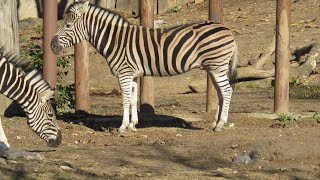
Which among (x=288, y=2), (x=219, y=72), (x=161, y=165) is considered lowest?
(x=161, y=165)

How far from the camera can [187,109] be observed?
15.1 metres

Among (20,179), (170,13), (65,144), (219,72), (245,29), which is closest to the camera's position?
(20,179)

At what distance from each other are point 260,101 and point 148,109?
7.91 ft

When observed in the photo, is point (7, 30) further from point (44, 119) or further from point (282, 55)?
point (282, 55)


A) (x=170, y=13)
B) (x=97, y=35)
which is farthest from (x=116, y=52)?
(x=170, y=13)

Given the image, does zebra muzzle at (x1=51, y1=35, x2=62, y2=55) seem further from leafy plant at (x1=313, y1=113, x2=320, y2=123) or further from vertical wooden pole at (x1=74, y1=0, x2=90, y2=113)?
leafy plant at (x1=313, y1=113, x2=320, y2=123)

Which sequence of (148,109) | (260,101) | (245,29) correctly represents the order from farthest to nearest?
(245,29) → (260,101) → (148,109)

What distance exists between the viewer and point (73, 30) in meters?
13.6

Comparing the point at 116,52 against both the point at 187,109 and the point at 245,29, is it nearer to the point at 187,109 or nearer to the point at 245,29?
the point at 187,109

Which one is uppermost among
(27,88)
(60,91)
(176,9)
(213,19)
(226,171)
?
(176,9)

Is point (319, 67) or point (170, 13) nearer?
point (319, 67)

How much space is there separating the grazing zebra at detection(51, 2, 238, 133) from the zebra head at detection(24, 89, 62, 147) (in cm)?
201

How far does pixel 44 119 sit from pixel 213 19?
161 inches

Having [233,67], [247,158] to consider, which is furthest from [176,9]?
[247,158]
